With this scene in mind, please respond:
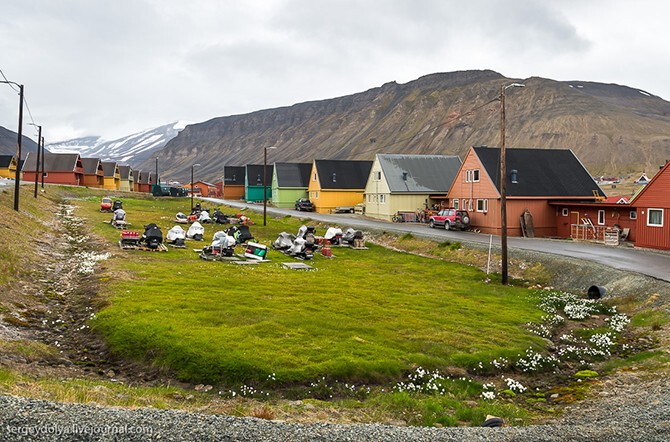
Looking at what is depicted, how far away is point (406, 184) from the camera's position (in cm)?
6438

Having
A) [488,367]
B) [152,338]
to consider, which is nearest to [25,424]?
[152,338]

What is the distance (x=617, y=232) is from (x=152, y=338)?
1481 inches

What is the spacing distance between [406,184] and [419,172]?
4517mm

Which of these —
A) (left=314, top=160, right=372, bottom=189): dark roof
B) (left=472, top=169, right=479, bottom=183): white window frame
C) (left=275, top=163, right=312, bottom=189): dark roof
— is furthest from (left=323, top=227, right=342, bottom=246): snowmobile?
(left=275, top=163, right=312, bottom=189): dark roof

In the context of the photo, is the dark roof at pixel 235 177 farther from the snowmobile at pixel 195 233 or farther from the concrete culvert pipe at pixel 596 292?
the concrete culvert pipe at pixel 596 292

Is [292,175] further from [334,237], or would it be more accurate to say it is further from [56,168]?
[56,168]

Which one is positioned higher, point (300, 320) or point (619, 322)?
point (300, 320)

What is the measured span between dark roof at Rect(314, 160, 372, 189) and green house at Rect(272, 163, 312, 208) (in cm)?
1091

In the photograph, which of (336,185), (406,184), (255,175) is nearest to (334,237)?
(406,184)

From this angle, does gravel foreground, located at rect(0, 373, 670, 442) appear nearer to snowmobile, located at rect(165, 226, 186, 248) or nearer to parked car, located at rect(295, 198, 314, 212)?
snowmobile, located at rect(165, 226, 186, 248)

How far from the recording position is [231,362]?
13195 mm

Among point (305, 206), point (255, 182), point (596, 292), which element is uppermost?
point (255, 182)

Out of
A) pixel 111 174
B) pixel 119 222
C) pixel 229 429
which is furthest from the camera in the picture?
pixel 111 174

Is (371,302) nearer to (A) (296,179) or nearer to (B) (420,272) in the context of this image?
(B) (420,272)
